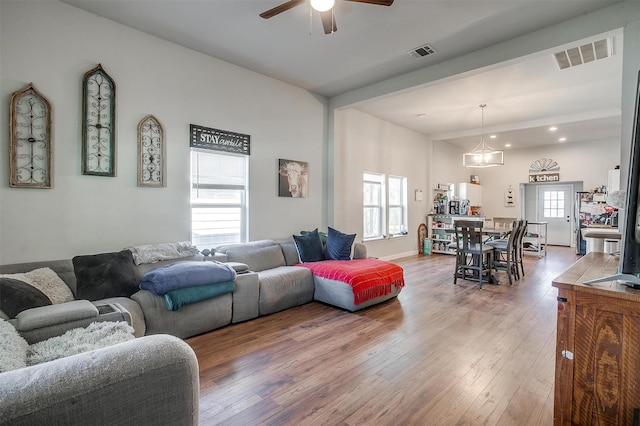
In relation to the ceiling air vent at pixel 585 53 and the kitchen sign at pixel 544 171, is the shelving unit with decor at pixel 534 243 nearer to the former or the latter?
Answer: the kitchen sign at pixel 544 171

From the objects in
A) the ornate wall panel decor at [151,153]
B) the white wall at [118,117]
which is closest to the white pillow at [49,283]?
the white wall at [118,117]

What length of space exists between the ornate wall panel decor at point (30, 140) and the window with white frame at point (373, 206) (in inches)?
199

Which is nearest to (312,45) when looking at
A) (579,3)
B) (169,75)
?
(169,75)

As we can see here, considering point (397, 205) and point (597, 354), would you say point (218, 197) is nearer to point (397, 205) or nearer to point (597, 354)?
point (597, 354)

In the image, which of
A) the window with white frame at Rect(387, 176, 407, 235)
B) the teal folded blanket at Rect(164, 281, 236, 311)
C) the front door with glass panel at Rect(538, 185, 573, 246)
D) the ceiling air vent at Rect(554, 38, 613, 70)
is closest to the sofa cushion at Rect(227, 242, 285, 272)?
the teal folded blanket at Rect(164, 281, 236, 311)

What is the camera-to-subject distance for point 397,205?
7.53m

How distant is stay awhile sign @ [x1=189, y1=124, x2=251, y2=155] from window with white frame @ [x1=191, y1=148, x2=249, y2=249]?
84 mm

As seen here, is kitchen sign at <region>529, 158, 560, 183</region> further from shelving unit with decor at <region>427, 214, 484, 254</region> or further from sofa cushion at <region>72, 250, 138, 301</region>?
sofa cushion at <region>72, 250, 138, 301</region>

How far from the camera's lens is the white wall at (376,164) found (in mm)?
5855

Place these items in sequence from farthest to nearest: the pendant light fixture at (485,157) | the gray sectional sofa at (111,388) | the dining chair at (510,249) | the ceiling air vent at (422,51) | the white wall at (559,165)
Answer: the white wall at (559,165), the pendant light fixture at (485,157), the dining chair at (510,249), the ceiling air vent at (422,51), the gray sectional sofa at (111,388)

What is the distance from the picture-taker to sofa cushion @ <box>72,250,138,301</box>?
2.70 metres

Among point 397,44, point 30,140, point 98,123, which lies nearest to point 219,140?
point 98,123

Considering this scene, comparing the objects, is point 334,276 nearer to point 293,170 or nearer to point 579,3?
point 293,170

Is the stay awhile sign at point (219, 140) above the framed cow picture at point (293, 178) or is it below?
above
